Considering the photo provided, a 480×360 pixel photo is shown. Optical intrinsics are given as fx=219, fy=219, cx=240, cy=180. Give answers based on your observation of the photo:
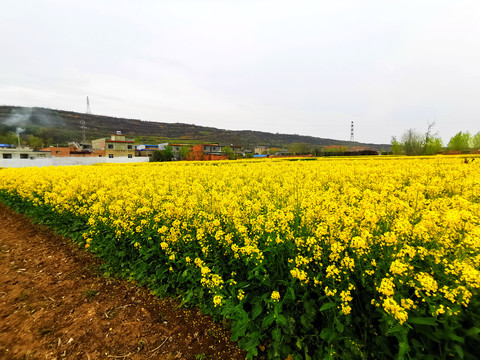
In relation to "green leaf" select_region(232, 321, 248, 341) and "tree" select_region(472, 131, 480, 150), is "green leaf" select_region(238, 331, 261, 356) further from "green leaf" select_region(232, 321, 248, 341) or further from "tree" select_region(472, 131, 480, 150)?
"tree" select_region(472, 131, 480, 150)

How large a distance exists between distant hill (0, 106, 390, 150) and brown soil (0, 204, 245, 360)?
132 meters

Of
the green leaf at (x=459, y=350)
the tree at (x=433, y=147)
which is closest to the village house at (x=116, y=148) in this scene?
the green leaf at (x=459, y=350)

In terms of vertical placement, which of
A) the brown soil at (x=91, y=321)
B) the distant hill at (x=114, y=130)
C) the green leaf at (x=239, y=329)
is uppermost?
the distant hill at (x=114, y=130)

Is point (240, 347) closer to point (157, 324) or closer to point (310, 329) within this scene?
point (310, 329)

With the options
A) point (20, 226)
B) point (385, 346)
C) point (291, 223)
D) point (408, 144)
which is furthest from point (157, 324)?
point (408, 144)

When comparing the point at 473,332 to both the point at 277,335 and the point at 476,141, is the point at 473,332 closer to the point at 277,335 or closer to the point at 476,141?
the point at 277,335

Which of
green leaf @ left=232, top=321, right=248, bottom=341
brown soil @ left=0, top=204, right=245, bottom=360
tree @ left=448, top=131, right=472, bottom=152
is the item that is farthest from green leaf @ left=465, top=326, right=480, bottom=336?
tree @ left=448, top=131, right=472, bottom=152

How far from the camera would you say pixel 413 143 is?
55844mm

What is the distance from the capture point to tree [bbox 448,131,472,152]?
199 ft

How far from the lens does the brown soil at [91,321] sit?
300 cm

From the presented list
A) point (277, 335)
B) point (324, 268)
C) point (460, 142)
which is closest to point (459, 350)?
point (324, 268)

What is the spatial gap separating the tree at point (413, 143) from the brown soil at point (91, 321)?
68129 millimetres

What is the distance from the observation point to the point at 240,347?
276cm

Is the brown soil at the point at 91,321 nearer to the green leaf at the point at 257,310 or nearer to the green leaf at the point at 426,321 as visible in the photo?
the green leaf at the point at 257,310
